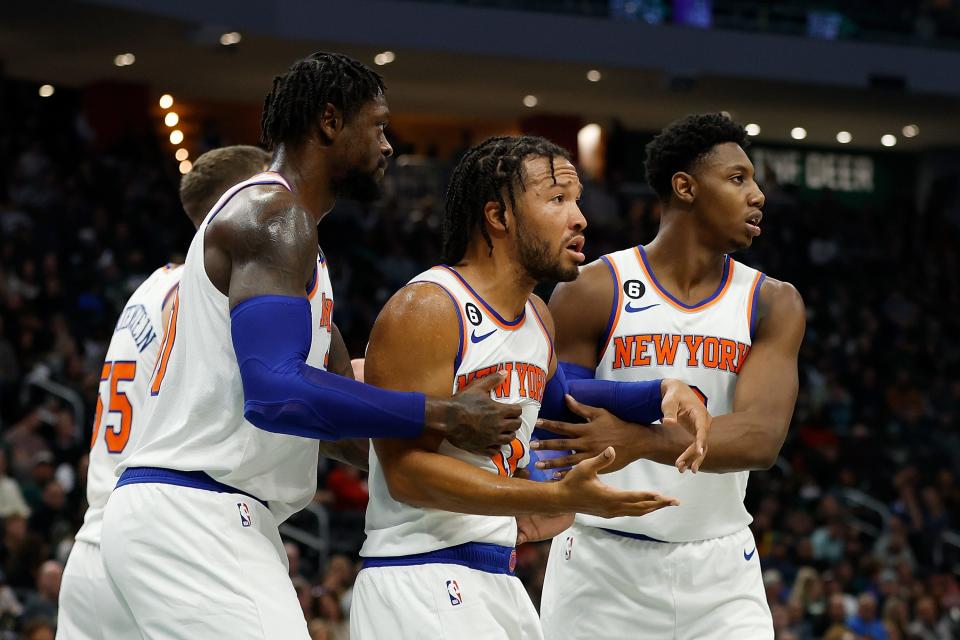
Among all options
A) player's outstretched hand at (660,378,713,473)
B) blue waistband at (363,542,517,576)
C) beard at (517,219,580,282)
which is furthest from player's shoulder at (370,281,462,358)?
player's outstretched hand at (660,378,713,473)

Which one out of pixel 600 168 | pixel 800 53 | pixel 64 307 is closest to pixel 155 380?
pixel 64 307

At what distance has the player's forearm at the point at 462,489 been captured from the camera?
360 centimetres

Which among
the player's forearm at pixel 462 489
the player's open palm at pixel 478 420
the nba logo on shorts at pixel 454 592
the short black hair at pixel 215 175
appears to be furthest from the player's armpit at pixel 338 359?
the short black hair at pixel 215 175

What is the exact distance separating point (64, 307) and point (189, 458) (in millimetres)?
11110

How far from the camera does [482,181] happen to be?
413 centimetres

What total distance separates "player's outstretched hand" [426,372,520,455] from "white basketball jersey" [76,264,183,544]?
1693 millimetres

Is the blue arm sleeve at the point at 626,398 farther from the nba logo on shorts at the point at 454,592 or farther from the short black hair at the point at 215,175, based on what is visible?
the short black hair at the point at 215,175

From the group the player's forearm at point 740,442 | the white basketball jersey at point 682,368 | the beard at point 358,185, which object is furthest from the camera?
the white basketball jersey at point 682,368

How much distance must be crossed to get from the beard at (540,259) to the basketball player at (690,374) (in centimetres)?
87

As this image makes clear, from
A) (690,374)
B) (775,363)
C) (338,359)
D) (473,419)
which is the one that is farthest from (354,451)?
(775,363)

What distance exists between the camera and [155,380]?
403 centimetres

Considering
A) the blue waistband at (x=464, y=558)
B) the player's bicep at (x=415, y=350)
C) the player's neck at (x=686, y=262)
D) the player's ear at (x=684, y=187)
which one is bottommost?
the blue waistband at (x=464, y=558)

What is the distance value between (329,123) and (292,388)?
89cm

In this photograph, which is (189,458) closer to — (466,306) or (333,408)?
(333,408)
